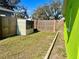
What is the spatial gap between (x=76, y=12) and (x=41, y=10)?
→ 146ft

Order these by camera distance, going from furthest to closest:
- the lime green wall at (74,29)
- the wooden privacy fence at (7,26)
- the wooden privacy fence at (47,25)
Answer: the wooden privacy fence at (47,25) → the wooden privacy fence at (7,26) → the lime green wall at (74,29)

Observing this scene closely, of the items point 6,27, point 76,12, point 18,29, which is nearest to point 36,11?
point 18,29

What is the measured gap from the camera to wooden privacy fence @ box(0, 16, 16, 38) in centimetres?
1642

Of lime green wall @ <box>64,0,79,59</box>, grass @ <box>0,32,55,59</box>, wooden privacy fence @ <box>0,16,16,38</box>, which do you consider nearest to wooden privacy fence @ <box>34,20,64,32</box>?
wooden privacy fence @ <box>0,16,16,38</box>

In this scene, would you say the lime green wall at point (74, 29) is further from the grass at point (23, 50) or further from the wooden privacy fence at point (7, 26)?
the wooden privacy fence at point (7, 26)

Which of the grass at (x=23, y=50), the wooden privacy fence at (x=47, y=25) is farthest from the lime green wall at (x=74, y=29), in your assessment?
the wooden privacy fence at (x=47, y=25)

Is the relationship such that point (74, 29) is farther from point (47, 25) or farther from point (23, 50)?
point (47, 25)

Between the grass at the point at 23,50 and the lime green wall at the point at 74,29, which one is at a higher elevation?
the lime green wall at the point at 74,29

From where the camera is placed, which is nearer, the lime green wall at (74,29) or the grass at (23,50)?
the lime green wall at (74,29)

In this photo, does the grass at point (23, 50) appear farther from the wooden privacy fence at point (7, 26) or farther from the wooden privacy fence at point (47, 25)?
the wooden privacy fence at point (47, 25)

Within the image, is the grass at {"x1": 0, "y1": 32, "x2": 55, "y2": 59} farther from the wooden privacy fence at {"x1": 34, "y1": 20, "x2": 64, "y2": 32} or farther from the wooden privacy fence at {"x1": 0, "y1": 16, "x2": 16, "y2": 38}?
the wooden privacy fence at {"x1": 34, "y1": 20, "x2": 64, "y2": 32}

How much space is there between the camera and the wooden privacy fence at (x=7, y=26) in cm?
1642

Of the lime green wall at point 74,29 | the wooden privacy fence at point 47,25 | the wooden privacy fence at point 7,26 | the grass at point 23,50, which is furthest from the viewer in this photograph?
the wooden privacy fence at point 47,25

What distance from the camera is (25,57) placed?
8414 mm
